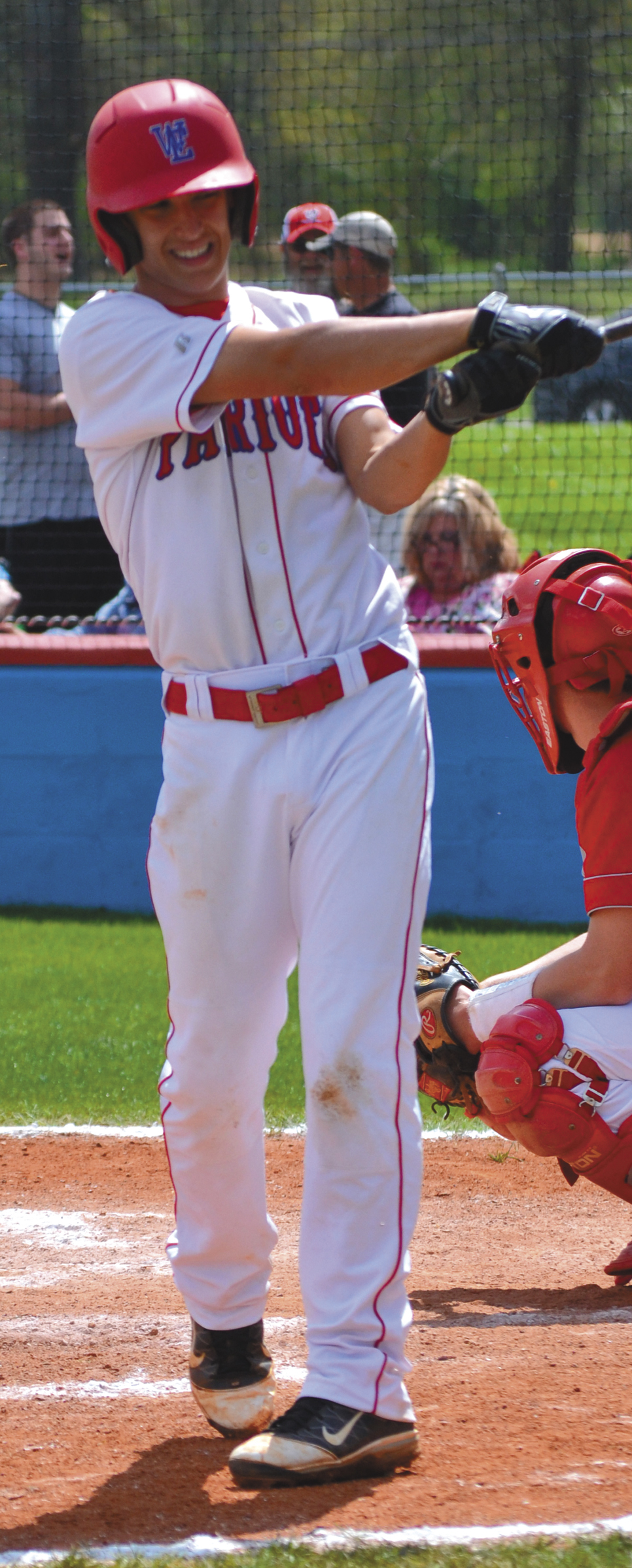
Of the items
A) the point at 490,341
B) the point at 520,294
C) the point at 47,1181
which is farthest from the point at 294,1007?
the point at 520,294

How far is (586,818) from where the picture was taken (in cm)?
341

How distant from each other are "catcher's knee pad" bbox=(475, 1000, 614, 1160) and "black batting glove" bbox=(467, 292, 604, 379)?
1.44 meters

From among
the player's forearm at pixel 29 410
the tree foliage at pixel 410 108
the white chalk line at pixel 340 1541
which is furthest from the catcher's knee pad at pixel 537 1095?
the tree foliage at pixel 410 108

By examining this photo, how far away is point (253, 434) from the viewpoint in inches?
103

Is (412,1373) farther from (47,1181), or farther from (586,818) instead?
(47,1181)

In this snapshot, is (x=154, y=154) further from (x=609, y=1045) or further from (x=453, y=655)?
(x=453, y=655)

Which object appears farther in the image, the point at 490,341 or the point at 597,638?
the point at 597,638

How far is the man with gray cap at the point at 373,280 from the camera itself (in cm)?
757

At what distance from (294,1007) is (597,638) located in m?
2.98

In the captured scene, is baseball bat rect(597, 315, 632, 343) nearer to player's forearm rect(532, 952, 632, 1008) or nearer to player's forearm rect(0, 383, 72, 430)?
player's forearm rect(532, 952, 632, 1008)

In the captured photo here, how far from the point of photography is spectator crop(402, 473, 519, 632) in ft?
23.5

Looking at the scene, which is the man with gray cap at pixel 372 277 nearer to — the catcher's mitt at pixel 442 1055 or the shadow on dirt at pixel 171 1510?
the catcher's mitt at pixel 442 1055

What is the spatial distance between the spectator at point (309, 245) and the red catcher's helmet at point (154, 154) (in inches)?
205

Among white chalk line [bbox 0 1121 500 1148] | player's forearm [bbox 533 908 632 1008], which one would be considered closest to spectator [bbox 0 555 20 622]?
white chalk line [bbox 0 1121 500 1148]
